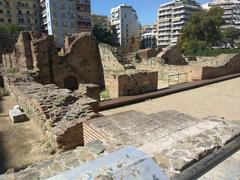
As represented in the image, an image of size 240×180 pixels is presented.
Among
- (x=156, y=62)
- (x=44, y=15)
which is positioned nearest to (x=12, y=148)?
(x=156, y=62)

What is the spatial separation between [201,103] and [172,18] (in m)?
70.8

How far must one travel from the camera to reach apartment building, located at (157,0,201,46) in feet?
225

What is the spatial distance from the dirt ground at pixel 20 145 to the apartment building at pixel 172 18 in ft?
216

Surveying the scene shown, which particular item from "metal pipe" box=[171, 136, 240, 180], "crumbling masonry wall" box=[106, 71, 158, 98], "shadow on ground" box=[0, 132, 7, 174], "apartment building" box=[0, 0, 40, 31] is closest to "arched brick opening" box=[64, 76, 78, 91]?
"crumbling masonry wall" box=[106, 71, 158, 98]

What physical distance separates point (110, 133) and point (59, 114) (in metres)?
2.55

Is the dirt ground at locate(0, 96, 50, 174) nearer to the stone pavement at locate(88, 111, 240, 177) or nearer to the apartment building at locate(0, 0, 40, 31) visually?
the stone pavement at locate(88, 111, 240, 177)

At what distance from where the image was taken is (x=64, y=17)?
47.4 meters

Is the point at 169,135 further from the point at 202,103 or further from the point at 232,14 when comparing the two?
the point at 232,14

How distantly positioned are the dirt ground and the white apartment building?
2343 inches

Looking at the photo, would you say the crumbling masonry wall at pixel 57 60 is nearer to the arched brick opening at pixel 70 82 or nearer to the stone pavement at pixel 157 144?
the arched brick opening at pixel 70 82

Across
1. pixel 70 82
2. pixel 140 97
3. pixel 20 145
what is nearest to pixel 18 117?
pixel 20 145

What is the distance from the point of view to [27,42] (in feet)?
39.3

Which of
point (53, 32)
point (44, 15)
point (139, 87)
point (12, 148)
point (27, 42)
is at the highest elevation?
point (44, 15)

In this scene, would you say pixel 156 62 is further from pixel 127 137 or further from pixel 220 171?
pixel 220 171
